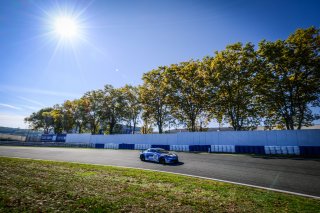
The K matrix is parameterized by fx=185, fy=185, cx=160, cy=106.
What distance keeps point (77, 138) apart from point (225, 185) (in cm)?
4741

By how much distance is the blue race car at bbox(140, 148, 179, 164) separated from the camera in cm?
1575

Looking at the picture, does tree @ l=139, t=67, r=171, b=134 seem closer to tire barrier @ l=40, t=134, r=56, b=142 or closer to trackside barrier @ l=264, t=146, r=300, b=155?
trackside barrier @ l=264, t=146, r=300, b=155

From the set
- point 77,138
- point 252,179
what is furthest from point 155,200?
point 77,138

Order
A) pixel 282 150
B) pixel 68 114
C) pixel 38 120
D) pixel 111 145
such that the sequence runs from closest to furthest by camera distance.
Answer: pixel 282 150 → pixel 111 145 → pixel 68 114 → pixel 38 120

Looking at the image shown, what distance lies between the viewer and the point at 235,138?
25.9 meters

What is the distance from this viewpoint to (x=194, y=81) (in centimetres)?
3653

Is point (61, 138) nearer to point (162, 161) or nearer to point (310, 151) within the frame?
point (162, 161)

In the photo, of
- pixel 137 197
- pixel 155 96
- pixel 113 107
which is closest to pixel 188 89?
pixel 155 96

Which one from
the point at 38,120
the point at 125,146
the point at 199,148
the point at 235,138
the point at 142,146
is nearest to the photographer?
the point at 235,138

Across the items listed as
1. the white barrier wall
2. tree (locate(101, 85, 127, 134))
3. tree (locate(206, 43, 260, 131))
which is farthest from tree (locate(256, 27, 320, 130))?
tree (locate(101, 85, 127, 134))

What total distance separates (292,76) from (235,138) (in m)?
12.5

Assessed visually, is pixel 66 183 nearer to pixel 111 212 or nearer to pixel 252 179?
pixel 111 212

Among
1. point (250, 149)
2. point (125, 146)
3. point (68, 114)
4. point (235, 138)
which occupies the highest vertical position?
point (68, 114)

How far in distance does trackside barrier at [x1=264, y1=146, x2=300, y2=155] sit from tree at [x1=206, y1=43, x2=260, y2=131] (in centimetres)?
1124
